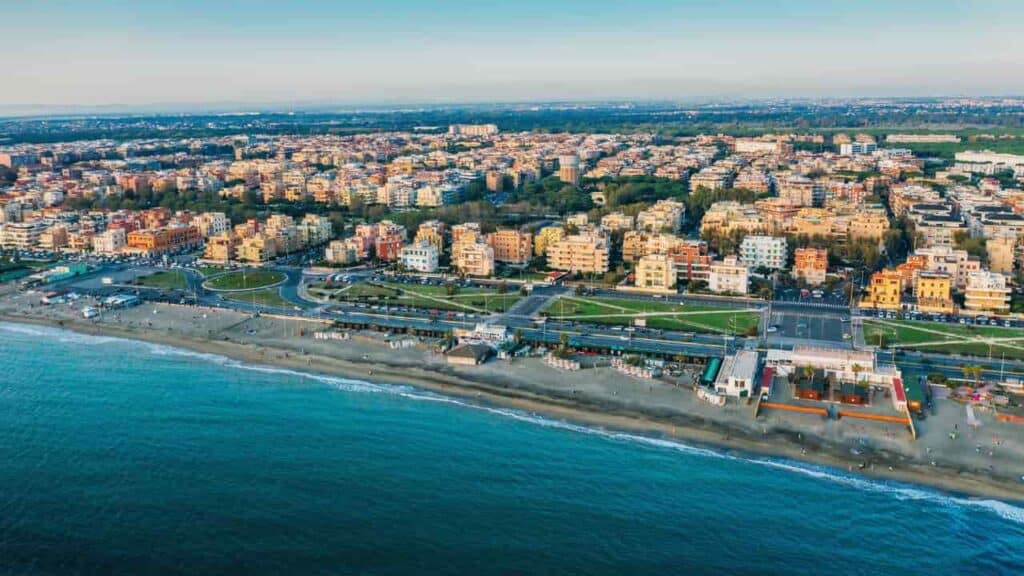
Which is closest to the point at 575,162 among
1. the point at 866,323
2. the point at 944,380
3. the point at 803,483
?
the point at 866,323

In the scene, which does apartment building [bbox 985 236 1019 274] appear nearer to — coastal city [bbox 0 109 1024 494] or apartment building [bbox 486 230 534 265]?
coastal city [bbox 0 109 1024 494]

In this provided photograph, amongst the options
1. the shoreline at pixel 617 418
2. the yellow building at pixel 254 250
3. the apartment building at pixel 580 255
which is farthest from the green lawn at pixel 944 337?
the yellow building at pixel 254 250

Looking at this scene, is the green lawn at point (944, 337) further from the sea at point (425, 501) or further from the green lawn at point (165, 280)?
the green lawn at point (165, 280)

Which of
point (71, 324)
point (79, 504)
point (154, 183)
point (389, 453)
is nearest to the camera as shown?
point (79, 504)

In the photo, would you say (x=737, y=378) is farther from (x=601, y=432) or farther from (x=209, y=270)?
(x=209, y=270)

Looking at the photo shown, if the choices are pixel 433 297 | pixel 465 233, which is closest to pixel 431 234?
pixel 465 233

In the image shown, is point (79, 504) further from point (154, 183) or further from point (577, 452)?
point (154, 183)

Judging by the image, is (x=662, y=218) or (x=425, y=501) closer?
(x=425, y=501)

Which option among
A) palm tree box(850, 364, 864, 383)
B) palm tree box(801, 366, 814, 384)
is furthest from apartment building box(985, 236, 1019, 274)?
palm tree box(801, 366, 814, 384)
